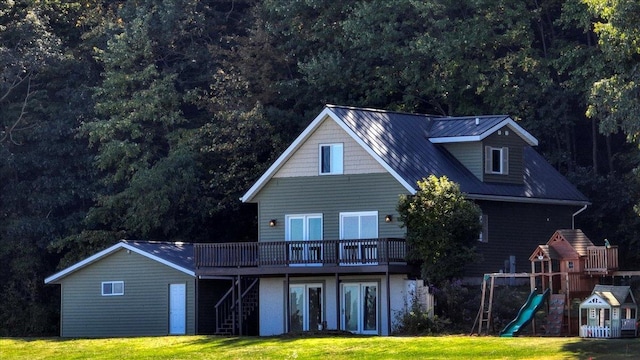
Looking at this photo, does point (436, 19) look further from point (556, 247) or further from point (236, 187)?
point (556, 247)

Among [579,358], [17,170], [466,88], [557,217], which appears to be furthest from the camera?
[17,170]

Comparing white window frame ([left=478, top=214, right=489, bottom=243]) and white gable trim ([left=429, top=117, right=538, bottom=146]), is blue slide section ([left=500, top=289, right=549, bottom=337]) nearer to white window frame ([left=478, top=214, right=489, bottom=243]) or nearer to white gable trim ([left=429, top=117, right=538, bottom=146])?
white window frame ([left=478, top=214, right=489, bottom=243])

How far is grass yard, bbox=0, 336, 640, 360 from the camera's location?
3972 cm

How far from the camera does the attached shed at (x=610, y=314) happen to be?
1673 inches

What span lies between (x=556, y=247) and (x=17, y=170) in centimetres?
2983

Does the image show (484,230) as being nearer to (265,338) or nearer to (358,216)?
(358,216)

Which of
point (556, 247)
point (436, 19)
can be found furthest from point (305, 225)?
point (436, 19)

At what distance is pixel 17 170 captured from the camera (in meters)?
68.1

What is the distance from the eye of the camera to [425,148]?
181 ft

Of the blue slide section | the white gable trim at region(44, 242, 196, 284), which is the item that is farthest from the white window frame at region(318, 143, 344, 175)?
the blue slide section

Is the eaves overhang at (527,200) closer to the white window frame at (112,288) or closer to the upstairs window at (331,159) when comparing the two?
the upstairs window at (331,159)

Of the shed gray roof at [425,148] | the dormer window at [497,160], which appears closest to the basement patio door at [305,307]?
the shed gray roof at [425,148]

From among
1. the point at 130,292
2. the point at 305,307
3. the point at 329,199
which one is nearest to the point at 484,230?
the point at 329,199

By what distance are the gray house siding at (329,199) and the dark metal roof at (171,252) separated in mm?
3187
